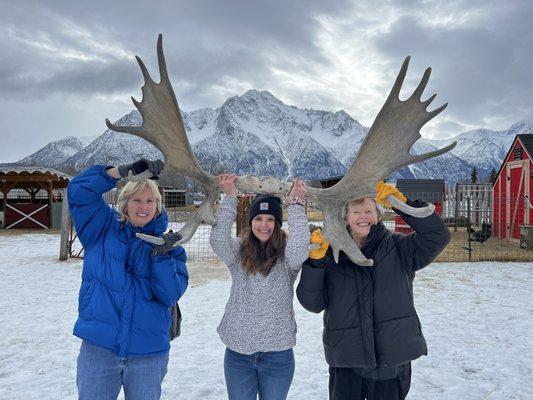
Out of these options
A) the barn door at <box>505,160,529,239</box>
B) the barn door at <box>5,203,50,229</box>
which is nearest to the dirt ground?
the barn door at <box>505,160,529,239</box>

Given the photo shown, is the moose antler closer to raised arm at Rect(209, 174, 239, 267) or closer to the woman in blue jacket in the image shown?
raised arm at Rect(209, 174, 239, 267)

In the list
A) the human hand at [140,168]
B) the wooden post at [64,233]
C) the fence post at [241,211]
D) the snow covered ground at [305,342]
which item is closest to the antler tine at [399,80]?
the human hand at [140,168]

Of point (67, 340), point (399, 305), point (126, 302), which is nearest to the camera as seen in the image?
point (126, 302)

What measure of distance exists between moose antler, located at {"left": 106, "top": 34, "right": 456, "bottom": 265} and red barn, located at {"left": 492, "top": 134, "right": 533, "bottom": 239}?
15.7m

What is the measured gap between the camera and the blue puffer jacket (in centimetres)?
246

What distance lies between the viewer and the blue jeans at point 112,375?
241cm

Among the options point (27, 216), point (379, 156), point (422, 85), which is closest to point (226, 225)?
point (379, 156)

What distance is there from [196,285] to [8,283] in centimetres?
457

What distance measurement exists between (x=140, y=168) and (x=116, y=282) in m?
0.73

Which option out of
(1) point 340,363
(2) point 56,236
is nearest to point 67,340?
(1) point 340,363

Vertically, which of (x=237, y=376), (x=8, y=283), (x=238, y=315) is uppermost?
(x=238, y=315)

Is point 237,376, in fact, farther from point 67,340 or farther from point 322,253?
point 67,340

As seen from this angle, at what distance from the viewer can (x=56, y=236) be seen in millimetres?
19812

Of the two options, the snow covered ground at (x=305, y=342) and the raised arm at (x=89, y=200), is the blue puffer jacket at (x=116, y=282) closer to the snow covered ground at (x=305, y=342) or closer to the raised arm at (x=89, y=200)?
the raised arm at (x=89, y=200)
